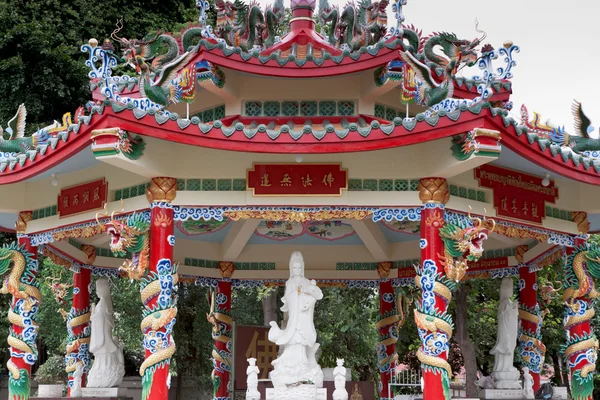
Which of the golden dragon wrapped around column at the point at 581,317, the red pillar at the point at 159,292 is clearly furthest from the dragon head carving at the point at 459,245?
the red pillar at the point at 159,292

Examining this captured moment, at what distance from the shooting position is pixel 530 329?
56.0ft

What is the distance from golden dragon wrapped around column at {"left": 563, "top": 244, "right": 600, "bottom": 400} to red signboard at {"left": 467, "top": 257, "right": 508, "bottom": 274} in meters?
2.69

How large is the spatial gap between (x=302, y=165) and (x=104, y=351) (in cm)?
560

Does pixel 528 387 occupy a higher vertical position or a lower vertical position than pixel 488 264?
lower

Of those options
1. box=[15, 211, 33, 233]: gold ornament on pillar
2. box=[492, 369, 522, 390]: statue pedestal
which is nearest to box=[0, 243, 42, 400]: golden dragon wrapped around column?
box=[15, 211, 33, 233]: gold ornament on pillar

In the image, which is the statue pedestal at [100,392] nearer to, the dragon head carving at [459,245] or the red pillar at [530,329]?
the dragon head carving at [459,245]

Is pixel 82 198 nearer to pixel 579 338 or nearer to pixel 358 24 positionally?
→ pixel 358 24

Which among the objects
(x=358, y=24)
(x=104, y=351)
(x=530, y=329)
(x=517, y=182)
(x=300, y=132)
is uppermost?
(x=358, y=24)

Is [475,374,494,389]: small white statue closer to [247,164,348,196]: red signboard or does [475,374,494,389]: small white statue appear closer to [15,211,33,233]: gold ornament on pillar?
[247,164,348,196]: red signboard

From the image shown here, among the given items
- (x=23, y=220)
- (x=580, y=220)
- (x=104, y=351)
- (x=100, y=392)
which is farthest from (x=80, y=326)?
(x=580, y=220)

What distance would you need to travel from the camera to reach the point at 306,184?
13.2 metres

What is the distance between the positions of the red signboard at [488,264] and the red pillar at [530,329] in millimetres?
511

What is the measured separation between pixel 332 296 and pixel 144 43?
1447 cm

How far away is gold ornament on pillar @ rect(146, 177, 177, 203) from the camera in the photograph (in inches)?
512
